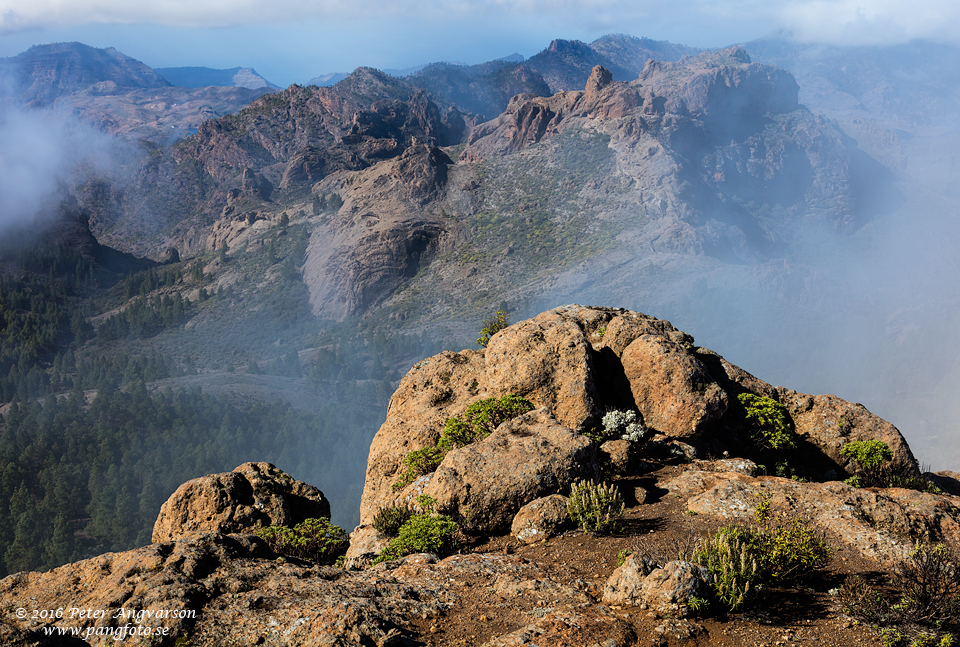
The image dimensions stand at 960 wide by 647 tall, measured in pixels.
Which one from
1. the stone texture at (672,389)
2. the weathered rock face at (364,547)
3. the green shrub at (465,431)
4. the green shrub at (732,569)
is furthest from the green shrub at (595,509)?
the stone texture at (672,389)

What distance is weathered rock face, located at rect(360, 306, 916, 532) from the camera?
15742 mm

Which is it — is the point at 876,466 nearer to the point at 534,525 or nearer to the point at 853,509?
the point at 853,509

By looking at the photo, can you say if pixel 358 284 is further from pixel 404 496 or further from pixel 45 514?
pixel 404 496

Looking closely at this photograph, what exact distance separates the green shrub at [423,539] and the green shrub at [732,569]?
518 cm

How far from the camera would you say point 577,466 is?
46.5 ft

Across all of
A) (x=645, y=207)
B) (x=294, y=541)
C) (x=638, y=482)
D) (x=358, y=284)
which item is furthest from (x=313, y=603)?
(x=645, y=207)

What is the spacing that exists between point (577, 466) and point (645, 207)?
460ft

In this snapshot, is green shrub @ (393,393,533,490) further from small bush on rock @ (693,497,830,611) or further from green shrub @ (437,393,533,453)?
small bush on rock @ (693,497,830,611)

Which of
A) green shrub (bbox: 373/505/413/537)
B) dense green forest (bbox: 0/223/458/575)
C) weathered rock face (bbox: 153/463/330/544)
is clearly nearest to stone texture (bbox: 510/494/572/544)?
green shrub (bbox: 373/505/413/537)

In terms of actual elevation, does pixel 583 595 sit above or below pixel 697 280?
above

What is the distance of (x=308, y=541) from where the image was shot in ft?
47.3

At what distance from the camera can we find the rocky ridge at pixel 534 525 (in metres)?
8.83

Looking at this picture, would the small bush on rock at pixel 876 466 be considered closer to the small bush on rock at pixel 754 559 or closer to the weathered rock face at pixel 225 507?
the small bush on rock at pixel 754 559

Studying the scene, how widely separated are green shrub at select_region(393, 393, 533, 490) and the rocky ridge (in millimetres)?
800
